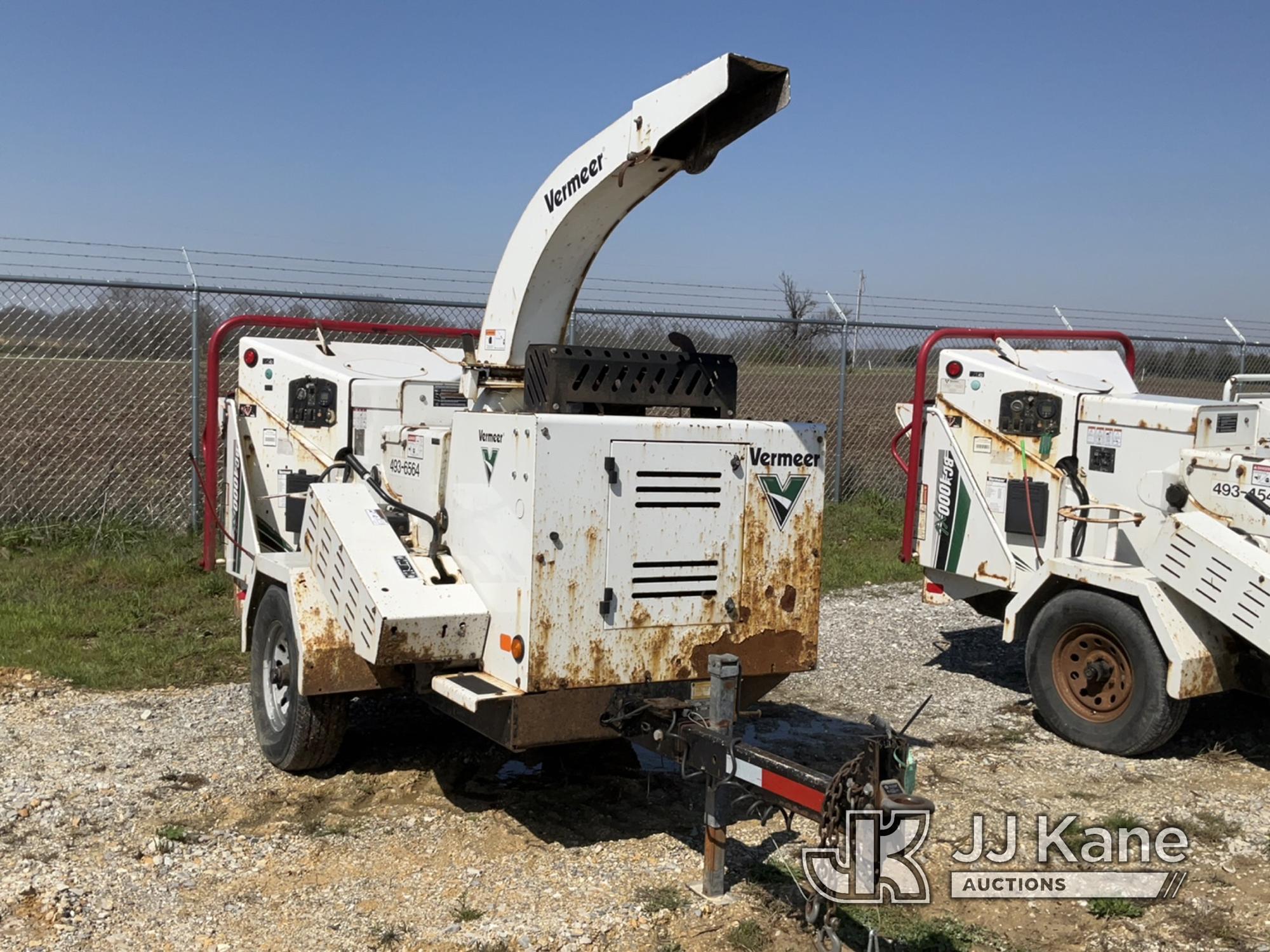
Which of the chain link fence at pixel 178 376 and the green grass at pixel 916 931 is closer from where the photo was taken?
the green grass at pixel 916 931

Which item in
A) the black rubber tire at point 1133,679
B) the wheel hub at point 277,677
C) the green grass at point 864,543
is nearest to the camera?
the wheel hub at point 277,677

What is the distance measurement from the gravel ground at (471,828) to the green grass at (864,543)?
11.6 ft

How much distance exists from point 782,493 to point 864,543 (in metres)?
7.50

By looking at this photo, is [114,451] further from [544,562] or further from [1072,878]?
[1072,878]

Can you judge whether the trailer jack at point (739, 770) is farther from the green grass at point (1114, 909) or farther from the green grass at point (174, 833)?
the green grass at point (174, 833)

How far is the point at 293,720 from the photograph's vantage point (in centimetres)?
540

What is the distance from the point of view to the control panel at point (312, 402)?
6.43 meters

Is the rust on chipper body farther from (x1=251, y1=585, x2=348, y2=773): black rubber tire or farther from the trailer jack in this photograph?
(x1=251, y1=585, x2=348, y2=773): black rubber tire

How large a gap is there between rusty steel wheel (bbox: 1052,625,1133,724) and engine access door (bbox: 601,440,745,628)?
8.75 ft

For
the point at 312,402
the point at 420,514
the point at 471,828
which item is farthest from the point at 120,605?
the point at 471,828

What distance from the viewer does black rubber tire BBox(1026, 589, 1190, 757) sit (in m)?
6.07

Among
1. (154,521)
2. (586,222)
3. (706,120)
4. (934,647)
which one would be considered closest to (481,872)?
(586,222)

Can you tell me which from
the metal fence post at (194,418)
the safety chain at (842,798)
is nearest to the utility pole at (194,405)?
the metal fence post at (194,418)

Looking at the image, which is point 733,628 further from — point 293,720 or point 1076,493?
point 1076,493
